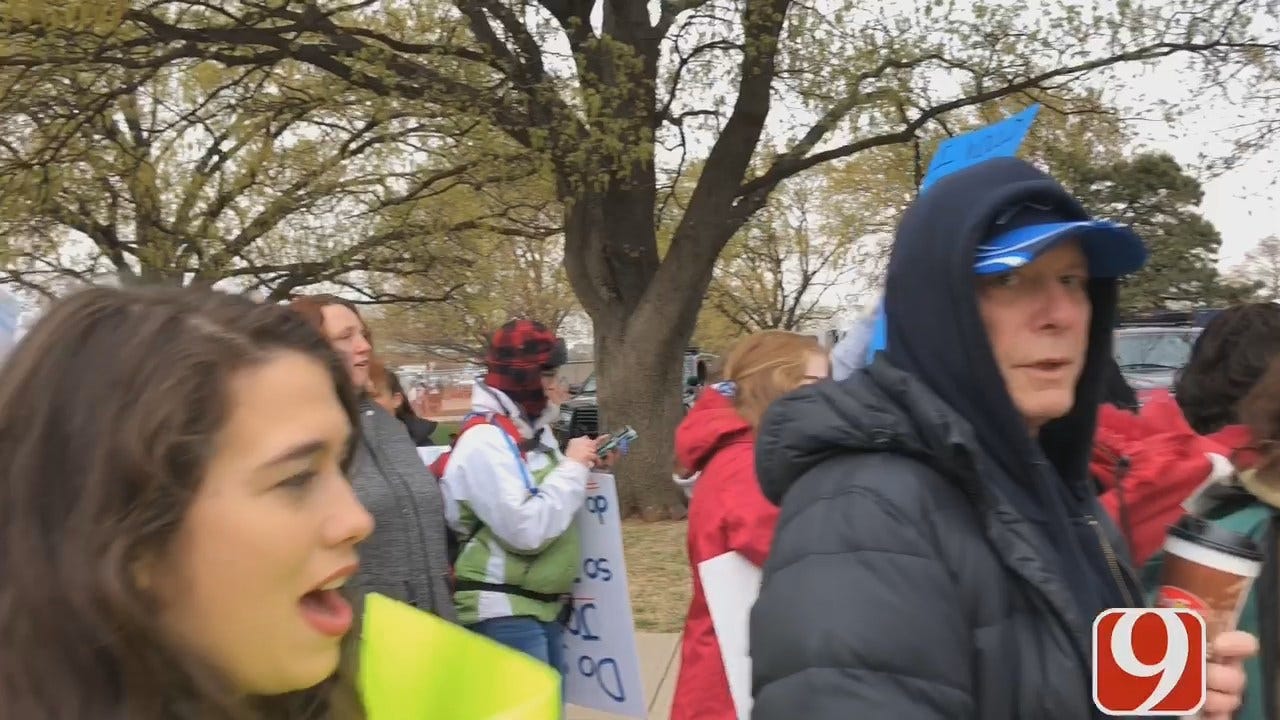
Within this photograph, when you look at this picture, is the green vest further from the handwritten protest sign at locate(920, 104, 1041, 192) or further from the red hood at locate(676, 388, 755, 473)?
the handwritten protest sign at locate(920, 104, 1041, 192)

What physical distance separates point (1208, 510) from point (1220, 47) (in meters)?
9.84

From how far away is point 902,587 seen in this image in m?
1.31

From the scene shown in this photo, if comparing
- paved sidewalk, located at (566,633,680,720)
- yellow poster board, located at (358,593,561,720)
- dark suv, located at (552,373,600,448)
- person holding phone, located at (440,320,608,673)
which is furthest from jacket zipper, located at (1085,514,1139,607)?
dark suv, located at (552,373,600,448)

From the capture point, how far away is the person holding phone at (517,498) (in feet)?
11.2

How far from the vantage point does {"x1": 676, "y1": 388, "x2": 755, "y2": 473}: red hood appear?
3076mm

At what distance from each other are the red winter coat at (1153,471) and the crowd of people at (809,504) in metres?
0.01

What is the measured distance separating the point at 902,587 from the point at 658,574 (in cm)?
731

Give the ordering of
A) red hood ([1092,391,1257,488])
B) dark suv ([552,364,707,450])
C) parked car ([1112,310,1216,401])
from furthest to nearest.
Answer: dark suv ([552,364,707,450])
parked car ([1112,310,1216,401])
red hood ([1092,391,1257,488])

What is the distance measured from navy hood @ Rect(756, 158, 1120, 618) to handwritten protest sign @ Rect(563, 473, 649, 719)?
2352mm

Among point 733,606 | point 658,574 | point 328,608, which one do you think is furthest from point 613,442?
point 658,574

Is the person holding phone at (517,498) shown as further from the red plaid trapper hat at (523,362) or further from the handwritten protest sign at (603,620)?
the handwritten protest sign at (603,620)

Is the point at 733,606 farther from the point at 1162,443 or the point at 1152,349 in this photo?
the point at 1152,349

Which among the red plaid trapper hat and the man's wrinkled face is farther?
the red plaid trapper hat

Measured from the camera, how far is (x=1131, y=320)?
15711 mm
